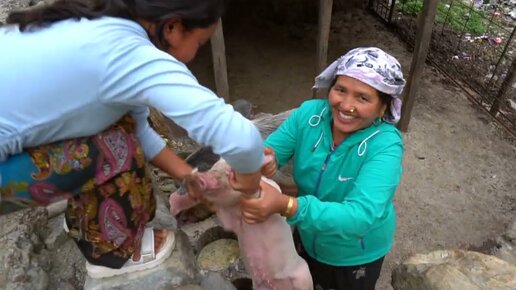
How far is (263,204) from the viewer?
58.4 inches

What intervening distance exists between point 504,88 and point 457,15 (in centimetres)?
234

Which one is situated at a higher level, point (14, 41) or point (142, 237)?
point (14, 41)

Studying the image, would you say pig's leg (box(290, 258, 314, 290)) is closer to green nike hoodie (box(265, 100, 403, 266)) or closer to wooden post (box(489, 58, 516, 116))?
green nike hoodie (box(265, 100, 403, 266))

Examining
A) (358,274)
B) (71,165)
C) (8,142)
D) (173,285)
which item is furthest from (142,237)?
(358,274)

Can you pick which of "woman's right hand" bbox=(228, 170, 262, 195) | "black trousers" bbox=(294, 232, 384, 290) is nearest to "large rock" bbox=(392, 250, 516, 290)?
"black trousers" bbox=(294, 232, 384, 290)

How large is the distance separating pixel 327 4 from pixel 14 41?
265 centimetres

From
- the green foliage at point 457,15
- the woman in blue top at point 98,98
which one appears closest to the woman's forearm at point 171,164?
the woman in blue top at point 98,98

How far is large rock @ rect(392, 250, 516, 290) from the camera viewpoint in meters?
1.97

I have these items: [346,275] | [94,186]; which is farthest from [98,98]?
[346,275]

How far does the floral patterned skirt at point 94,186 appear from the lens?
1415 mm

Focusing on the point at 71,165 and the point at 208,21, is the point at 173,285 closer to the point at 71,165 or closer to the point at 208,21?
the point at 71,165

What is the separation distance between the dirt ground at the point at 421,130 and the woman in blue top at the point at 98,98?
207 cm

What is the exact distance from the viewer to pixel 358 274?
6.45ft

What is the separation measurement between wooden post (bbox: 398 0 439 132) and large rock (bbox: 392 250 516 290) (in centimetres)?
204
